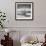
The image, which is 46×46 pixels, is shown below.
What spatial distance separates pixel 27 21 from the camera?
3.76m

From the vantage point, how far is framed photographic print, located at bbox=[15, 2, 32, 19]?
12.2 feet

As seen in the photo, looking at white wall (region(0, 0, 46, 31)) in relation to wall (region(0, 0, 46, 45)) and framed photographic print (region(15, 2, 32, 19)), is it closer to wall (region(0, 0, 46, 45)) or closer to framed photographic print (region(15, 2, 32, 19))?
wall (region(0, 0, 46, 45))

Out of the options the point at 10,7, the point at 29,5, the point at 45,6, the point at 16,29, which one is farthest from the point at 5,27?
the point at 45,6

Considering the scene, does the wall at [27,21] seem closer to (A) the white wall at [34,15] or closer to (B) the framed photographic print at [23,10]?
(A) the white wall at [34,15]

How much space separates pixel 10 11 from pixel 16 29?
19.5 inches

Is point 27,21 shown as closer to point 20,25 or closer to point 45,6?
point 20,25

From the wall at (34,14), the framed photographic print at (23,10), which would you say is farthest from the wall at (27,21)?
the framed photographic print at (23,10)

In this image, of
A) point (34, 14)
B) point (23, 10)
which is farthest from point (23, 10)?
point (34, 14)

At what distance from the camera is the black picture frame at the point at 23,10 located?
372 centimetres

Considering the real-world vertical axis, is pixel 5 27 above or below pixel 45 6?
below

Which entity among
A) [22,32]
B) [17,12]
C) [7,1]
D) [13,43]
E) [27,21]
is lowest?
[13,43]

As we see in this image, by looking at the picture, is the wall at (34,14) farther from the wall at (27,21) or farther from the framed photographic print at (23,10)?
the framed photographic print at (23,10)

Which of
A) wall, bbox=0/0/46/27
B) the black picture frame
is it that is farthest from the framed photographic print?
wall, bbox=0/0/46/27

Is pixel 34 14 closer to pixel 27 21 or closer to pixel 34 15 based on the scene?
pixel 34 15
